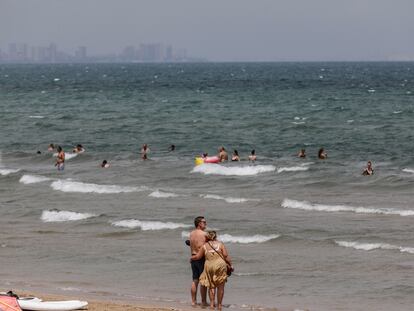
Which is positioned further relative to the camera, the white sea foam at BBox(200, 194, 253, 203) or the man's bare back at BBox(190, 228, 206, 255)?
the white sea foam at BBox(200, 194, 253, 203)

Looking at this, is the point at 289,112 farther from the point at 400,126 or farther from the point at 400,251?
the point at 400,251

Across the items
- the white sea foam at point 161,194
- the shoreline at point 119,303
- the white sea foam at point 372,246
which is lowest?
the white sea foam at point 161,194

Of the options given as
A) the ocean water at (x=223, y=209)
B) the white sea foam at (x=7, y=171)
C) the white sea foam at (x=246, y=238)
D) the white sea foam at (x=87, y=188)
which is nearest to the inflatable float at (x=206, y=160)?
the ocean water at (x=223, y=209)

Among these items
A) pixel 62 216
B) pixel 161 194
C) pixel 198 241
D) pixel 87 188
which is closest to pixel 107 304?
pixel 198 241

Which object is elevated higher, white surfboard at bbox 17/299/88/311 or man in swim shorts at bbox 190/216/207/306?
man in swim shorts at bbox 190/216/207/306

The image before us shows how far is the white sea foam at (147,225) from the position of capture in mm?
27312

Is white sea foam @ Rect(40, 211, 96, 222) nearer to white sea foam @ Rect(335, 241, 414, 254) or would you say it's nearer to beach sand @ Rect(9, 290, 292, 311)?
white sea foam @ Rect(335, 241, 414, 254)

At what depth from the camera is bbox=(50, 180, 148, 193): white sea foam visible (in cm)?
3500

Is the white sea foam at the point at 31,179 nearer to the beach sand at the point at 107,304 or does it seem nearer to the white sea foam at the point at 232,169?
the white sea foam at the point at 232,169

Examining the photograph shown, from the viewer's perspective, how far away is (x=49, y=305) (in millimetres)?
16406

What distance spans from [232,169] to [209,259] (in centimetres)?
2371

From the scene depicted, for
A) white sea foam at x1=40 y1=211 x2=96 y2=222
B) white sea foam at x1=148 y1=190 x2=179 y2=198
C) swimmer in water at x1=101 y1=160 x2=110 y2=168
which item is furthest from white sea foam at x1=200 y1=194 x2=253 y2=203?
swimmer in water at x1=101 y1=160 x2=110 y2=168

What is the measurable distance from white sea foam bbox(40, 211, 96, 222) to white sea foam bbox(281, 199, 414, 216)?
21.0 ft

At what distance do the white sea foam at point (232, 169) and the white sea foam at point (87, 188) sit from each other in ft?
15.0
